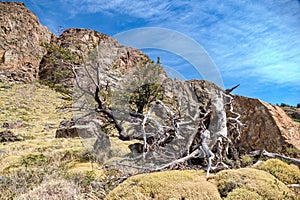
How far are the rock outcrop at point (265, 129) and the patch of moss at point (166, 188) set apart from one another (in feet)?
14.9

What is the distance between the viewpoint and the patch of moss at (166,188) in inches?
147

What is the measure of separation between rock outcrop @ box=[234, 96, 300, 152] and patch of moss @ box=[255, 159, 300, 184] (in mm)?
2207

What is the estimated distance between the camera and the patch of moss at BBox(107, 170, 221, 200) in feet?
12.3

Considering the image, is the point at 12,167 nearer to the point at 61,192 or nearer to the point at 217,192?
the point at 61,192

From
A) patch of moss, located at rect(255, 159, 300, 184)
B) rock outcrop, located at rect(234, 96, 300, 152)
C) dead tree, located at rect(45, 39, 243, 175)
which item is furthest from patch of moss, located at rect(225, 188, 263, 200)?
rock outcrop, located at rect(234, 96, 300, 152)

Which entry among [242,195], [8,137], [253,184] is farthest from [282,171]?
[8,137]

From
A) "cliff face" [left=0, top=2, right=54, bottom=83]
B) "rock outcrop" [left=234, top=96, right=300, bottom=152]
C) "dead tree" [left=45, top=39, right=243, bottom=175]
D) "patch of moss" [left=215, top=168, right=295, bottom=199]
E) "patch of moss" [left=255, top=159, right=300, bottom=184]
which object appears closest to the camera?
"patch of moss" [left=215, top=168, right=295, bottom=199]

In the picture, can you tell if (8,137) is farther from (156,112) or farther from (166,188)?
(166,188)

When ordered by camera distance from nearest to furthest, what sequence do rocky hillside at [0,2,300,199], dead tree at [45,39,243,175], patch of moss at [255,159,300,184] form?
rocky hillside at [0,2,300,199]
patch of moss at [255,159,300,184]
dead tree at [45,39,243,175]

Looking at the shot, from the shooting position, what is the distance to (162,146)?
9094 millimetres

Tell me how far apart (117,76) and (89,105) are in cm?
258

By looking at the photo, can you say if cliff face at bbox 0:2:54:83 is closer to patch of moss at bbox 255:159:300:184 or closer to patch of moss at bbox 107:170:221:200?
patch of moss at bbox 107:170:221:200

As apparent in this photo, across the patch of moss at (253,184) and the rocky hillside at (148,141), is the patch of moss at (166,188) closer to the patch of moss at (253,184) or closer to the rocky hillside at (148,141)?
the rocky hillside at (148,141)

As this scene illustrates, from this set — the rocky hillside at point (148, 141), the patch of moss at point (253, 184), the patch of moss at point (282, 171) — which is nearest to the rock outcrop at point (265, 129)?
the rocky hillside at point (148, 141)
